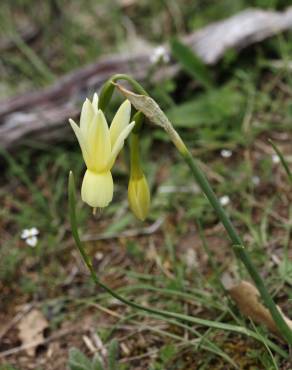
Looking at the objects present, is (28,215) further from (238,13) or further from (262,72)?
(238,13)

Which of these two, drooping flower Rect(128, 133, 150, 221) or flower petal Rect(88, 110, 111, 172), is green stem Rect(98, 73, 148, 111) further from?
drooping flower Rect(128, 133, 150, 221)

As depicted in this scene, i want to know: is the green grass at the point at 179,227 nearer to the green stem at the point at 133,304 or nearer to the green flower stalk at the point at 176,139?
the green stem at the point at 133,304

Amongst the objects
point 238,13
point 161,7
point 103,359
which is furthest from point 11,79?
point 103,359

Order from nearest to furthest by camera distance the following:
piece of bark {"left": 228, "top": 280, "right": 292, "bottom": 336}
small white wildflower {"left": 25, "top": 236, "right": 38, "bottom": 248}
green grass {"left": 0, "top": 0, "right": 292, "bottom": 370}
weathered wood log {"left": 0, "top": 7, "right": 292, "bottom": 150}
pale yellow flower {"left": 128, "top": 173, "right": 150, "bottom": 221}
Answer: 1. pale yellow flower {"left": 128, "top": 173, "right": 150, "bottom": 221}
2. piece of bark {"left": 228, "top": 280, "right": 292, "bottom": 336}
3. green grass {"left": 0, "top": 0, "right": 292, "bottom": 370}
4. small white wildflower {"left": 25, "top": 236, "right": 38, "bottom": 248}
5. weathered wood log {"left": 0, "top": 7, "right": 292, "bottom": 150}

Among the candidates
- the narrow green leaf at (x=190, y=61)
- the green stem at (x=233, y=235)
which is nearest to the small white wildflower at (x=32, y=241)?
the green stem at (x=233, y=235)

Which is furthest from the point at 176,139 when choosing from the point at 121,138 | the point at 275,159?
the point at 275,159

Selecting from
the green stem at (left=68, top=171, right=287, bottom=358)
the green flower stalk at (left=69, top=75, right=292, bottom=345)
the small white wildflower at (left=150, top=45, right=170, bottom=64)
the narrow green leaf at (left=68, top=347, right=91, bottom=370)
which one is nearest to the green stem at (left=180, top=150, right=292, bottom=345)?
the green flower stalk at (left=69, top=75, right=292, bottom=345)
